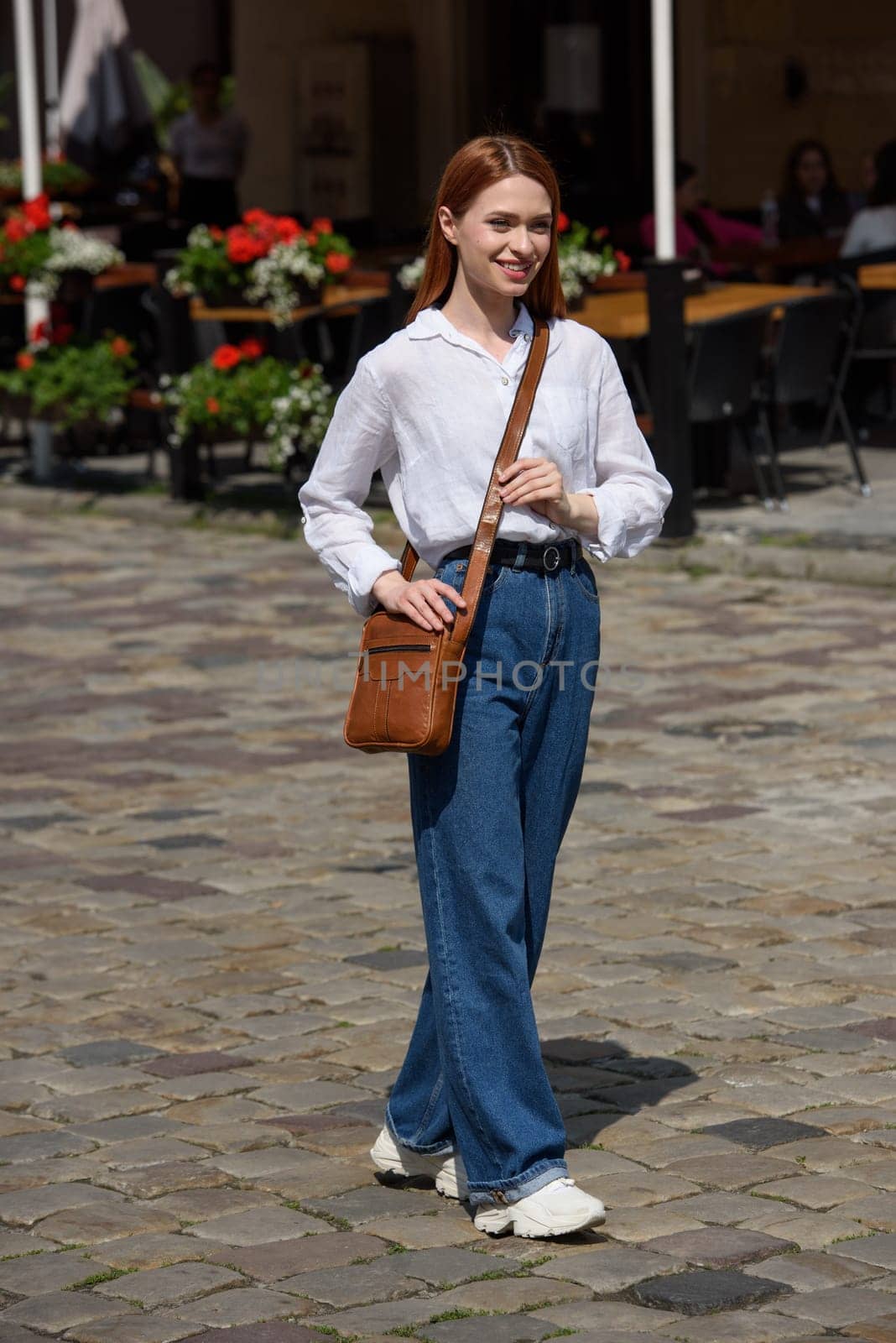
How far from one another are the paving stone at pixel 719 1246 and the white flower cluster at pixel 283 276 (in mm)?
9339

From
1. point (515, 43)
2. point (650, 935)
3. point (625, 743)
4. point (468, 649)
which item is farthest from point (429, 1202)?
point (515, 43)

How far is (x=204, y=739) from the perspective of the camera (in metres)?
8.30

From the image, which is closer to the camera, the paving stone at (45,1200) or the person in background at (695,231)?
the paving stone at (45,1200)

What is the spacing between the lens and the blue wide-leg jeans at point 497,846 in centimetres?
401

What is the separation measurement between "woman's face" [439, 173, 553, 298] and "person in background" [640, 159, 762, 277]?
34.1 ft

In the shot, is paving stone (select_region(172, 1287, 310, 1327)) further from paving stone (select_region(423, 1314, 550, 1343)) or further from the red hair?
the red hair

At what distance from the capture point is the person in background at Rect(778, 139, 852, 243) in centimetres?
1670

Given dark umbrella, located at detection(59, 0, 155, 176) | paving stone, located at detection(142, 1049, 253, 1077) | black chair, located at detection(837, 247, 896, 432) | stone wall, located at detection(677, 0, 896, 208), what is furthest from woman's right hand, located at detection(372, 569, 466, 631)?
dark umbrella, located at detection(59, 0, 155, 176)

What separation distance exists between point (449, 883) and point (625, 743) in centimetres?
400

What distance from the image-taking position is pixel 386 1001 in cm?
546

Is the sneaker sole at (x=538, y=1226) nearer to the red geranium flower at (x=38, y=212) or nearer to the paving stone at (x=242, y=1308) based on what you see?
the paving stone at (x=242, y=1308)

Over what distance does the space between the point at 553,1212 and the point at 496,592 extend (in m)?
1.05

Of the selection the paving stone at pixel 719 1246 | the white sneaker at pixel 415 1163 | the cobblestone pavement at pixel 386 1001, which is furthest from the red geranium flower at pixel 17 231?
the paving stone at pixel 719 1246

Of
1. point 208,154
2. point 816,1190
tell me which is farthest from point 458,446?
point 208,154
